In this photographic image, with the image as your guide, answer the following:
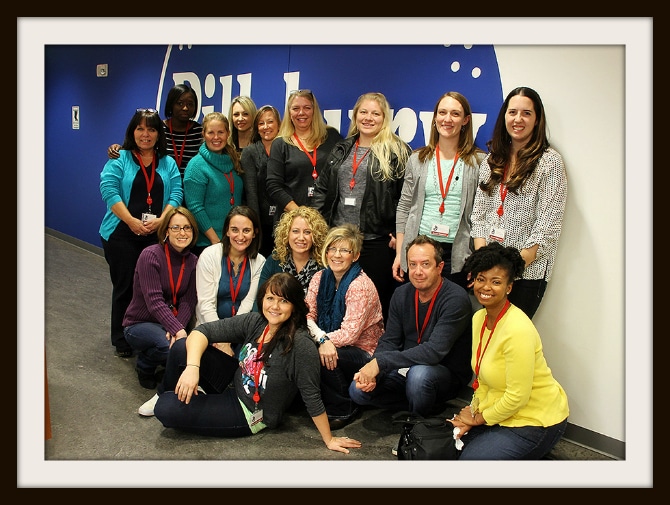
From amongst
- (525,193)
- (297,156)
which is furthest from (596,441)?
(297,156)

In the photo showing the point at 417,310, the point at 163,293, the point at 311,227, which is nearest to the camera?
the point at 417,310

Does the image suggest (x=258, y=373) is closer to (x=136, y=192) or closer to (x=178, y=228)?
(x=178, y=228)

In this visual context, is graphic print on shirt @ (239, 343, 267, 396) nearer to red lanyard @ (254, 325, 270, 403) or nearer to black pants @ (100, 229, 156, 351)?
red lanyard @ (254, 325, 270, 403)

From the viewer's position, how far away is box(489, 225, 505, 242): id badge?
3.10 metres

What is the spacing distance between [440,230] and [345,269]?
51 centimetres

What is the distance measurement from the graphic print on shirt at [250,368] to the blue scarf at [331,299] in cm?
46

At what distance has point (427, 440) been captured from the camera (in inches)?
110

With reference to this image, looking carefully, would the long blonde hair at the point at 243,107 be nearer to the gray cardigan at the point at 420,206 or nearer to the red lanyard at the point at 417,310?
the gray cardigan at the point at 420,206

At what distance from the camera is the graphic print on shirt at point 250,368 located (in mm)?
3061

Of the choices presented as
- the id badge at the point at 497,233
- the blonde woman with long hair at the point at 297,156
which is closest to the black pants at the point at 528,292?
the id badge at the point at 497,233

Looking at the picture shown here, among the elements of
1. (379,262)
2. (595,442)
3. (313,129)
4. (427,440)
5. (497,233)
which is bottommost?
(595,442)

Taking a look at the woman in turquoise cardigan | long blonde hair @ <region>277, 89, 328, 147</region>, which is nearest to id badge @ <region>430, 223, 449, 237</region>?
long blonde hair @ <region>277, 89, 328, 147</region>

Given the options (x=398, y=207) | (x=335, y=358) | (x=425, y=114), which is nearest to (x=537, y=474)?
(x=335, y=358)

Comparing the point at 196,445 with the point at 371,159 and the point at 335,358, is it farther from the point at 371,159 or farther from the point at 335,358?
the point at 371,159
